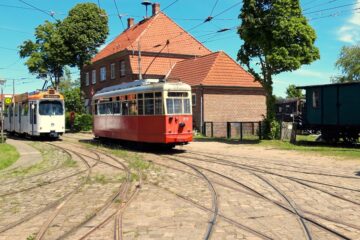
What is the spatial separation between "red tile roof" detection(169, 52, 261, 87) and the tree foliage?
10.0 m

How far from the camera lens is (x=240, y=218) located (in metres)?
7.27

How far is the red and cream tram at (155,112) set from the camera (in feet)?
59.6

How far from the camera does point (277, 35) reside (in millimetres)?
22625

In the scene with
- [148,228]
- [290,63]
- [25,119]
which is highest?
[290,63]

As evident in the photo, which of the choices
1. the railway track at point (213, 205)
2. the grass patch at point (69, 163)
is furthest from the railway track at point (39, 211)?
the grass patch at point (69, 163)

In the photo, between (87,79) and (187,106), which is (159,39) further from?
(187,106)

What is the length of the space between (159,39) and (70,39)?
8759mm

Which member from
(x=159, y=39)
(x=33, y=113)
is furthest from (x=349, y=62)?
(x=33, y=113)

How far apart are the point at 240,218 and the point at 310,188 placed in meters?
3.30

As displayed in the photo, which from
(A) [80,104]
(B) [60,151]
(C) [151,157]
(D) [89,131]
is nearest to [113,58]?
(A) [80,104]

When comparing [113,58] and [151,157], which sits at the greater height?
[113,58]

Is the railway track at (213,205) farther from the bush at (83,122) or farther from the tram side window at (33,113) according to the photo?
the bush at (83,122)

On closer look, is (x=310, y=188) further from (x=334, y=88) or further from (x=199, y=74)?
(x=199, y=74)

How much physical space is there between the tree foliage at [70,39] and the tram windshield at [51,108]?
14323 millimetres
